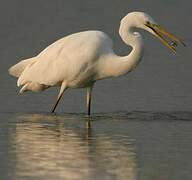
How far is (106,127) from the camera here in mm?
13531

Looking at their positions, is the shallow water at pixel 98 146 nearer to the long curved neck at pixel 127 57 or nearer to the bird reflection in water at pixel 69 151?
the bird reflection in water at pixel 69 151

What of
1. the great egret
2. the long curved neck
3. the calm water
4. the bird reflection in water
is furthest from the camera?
the great egret

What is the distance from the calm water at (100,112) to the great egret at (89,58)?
476mm

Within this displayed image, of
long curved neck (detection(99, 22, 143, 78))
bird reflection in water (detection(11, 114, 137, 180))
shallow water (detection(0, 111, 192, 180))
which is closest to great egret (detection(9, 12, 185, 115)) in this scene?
long curved neck (detection(99, 22, 143, 78))

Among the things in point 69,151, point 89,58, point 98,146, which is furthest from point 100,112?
point 69,151

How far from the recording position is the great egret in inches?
572

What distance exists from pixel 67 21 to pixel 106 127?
10.5 meters

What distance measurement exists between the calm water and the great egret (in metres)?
0.48

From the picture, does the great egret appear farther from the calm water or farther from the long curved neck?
the calm water

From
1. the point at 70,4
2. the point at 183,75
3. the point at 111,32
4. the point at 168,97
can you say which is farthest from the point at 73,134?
the point at 70,4

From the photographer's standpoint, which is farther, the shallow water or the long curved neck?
the long curved neck

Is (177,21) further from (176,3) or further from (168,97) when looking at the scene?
(168,97)

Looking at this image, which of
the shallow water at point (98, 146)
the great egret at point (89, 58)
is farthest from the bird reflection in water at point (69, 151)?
the great egret at point (89, 58)

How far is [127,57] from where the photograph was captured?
14.7 meters
